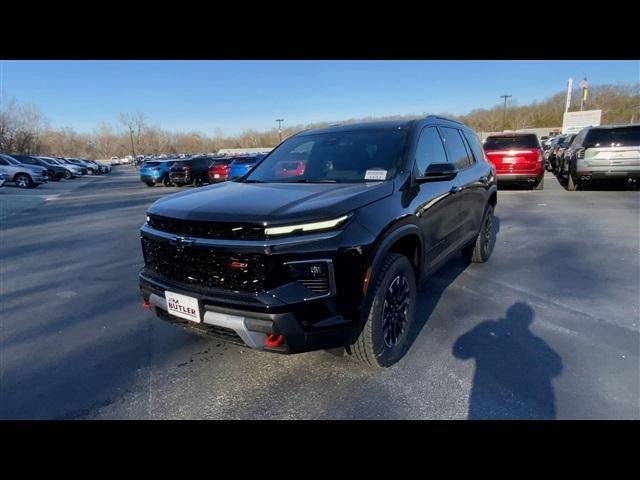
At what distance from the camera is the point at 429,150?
11.4 ft

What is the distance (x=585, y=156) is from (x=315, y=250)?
11498 millimetres

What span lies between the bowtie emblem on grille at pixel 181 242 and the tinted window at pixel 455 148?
2802 millimetres

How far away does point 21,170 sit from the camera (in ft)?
73.7

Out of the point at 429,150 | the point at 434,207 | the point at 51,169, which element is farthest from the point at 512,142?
the point at 51,169

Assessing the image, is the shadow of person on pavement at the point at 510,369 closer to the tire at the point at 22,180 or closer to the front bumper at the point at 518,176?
the front bumper at the point at 518,176

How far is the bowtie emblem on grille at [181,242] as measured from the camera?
2346 millimetres

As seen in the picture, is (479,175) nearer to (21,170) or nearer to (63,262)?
(63,262)

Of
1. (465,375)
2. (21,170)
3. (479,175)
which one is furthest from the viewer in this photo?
(21,170)

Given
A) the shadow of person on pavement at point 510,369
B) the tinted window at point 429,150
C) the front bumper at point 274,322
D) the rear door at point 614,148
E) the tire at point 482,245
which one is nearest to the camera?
the front bumper at point 274,322

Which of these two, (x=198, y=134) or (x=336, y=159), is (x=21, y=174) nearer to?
(x=336, y=159)

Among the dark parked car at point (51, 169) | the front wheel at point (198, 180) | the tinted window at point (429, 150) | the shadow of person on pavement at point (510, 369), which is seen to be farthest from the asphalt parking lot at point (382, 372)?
the dark parked car at point (51, 169)

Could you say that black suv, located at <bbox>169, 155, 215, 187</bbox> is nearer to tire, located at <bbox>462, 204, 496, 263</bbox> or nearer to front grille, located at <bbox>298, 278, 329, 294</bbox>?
tire, located at <bbox>462, 204, 496, 263</bbox>

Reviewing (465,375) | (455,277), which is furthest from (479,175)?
(465,375)

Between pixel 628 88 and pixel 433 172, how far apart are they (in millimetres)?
79570
